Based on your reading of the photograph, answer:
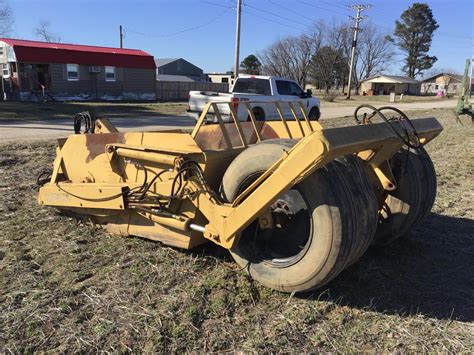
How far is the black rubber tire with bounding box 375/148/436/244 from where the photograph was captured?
4039 mm

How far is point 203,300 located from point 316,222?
3.21 feet

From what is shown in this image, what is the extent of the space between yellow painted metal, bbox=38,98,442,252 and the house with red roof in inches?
1058

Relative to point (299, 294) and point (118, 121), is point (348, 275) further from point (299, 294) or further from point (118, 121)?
point (118, 121)

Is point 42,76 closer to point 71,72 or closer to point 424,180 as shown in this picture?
point 71,72

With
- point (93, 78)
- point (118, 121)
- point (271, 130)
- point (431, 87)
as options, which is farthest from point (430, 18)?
point (271, 130)

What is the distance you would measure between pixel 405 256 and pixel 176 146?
2.25m

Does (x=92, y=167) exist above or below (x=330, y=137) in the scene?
below

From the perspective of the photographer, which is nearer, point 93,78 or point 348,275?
point 348,275

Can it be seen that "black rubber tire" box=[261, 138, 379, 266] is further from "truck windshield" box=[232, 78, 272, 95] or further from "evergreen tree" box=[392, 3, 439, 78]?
"evergreen tree" box=[392, 3, 439, 78]

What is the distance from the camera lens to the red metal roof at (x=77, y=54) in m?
30.0

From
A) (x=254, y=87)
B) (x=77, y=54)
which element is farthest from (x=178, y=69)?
(x=254, y=87)

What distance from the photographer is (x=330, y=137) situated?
2799 mm

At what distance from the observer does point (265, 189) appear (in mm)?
3078

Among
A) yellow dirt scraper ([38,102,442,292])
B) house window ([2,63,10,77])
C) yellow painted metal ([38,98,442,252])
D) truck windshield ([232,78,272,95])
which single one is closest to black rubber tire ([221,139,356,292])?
yellow dirt scraper ([38,102,442,292])
